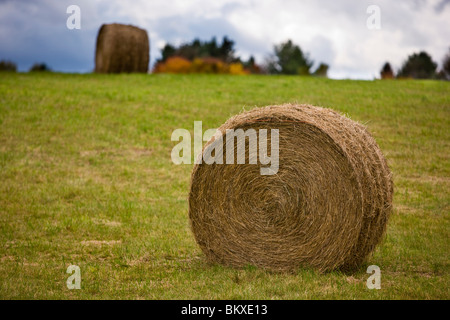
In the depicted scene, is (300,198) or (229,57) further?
(229,57)

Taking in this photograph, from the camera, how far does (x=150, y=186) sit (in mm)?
14008

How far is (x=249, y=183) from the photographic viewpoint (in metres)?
7.97

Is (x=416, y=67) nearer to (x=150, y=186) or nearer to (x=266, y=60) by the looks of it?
(x=266, y=60)

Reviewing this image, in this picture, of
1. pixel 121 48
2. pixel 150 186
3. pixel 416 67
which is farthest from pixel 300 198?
pixel 416 67

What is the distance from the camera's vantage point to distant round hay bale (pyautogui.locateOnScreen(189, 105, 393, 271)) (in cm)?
743

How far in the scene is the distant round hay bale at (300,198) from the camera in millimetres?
7430

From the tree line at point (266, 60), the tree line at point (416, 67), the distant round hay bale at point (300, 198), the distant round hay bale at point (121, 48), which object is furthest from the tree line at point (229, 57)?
the distant round hay bale at point (300, 198)

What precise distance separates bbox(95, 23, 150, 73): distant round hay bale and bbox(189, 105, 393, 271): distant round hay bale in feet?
73.6

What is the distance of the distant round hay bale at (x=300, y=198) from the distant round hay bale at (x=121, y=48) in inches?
883

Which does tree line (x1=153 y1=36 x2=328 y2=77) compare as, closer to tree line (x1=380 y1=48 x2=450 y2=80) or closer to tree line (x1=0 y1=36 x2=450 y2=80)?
tree line (x1=0 y1=36 x2=450 y2=80)

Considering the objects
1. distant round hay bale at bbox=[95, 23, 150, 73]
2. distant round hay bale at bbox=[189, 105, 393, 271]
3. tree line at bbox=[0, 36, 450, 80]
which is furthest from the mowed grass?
tree line at bbox=[0, 36, 450, 80]

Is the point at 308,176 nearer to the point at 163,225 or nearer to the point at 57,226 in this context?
the point at 163,225

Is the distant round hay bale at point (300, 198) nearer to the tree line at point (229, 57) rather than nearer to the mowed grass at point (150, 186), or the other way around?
the mowed grass at point (150, 186)

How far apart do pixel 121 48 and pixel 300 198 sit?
2340cm
